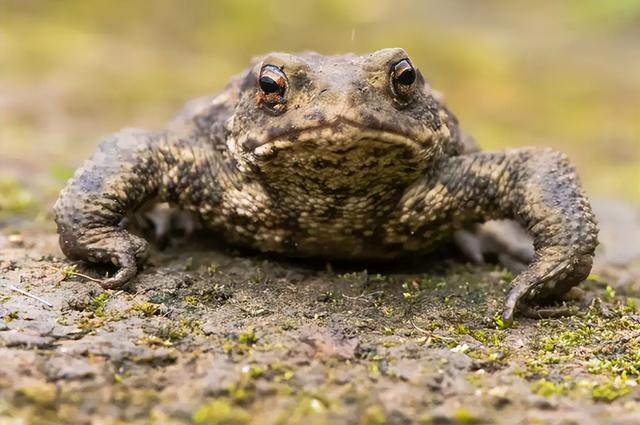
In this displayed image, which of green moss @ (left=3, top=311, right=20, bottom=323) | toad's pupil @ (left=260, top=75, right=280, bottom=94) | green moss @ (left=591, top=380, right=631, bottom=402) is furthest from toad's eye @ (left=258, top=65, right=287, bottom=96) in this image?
green moss @ (left=591, top=380, right=631, bottom=402)

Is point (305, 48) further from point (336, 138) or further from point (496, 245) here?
point (336, 138)

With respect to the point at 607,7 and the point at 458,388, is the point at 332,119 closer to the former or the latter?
the point at 458,388

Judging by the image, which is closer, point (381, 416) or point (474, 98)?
point (381, 416)

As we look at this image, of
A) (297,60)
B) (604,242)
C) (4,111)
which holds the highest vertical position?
(4,111)

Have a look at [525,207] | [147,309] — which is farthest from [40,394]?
[525,207]

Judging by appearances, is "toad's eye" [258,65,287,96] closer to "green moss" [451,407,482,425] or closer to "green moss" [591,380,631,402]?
"green moss" [451,407,482,425]

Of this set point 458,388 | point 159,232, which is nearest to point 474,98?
point 159,232

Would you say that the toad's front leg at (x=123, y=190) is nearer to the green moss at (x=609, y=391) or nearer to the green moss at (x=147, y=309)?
the green moss at (x=147, y=309)

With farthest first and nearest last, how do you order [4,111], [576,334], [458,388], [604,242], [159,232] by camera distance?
[4,111], [604,242], [159,232], [576,334], [458,388]
